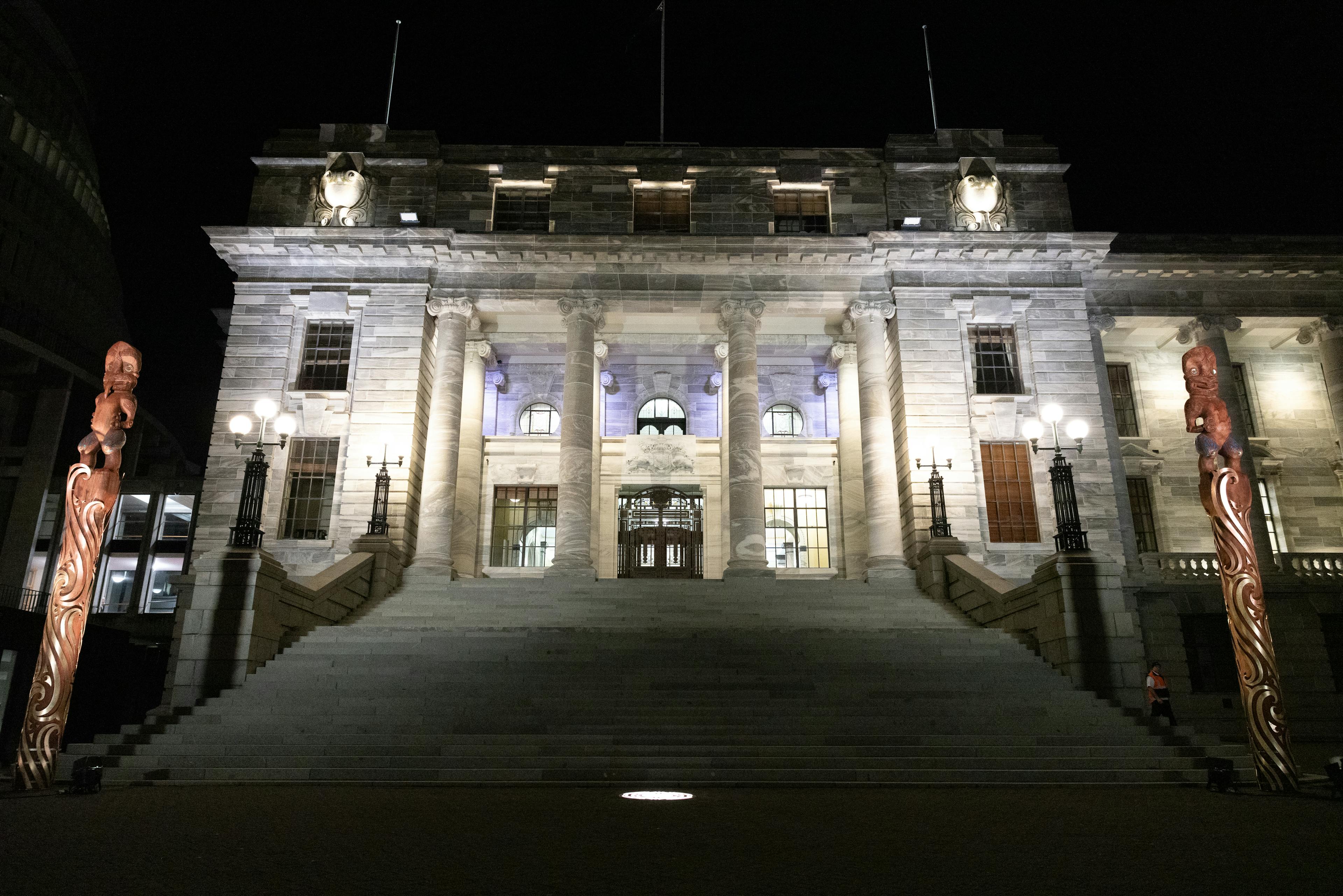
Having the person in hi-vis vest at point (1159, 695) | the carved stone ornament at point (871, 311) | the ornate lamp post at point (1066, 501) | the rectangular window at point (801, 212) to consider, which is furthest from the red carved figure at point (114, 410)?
the rectangular window at point (801, 212)

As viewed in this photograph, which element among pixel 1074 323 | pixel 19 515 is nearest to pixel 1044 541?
pixel 1074 323

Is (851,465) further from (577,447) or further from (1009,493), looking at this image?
(577,447)

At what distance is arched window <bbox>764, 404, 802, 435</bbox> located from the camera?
33500 mm

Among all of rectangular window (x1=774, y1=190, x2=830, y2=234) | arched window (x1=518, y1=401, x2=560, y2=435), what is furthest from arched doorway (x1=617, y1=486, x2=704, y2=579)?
rectangular window (x1=774, y1=190, x2=830, y2=234)

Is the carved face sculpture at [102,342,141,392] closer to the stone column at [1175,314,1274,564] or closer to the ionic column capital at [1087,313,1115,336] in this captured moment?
the ionic column capital at [1087,313,1115,336]

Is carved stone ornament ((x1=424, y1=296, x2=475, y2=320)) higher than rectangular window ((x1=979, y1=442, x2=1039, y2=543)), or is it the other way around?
carved stone ornament ((x1=424, y1=296, x2=475, y2=320))

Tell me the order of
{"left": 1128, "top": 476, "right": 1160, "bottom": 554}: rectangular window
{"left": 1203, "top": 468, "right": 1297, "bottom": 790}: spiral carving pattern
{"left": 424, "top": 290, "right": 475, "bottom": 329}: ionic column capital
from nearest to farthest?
{"left": 1203, "top": 468, "right": 1297, "bottom": 790}: spiral carving pattern, {"left": 424, "top": 290, "right": 475, "bottom": 329}: ionic column capital, {"left": 1128, "top": 476, "right": 1160, "bottom": 554}: rectangular window

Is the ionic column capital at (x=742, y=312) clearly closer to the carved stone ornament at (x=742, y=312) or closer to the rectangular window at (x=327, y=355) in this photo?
the carved stone ornament at (x=742, y=312)

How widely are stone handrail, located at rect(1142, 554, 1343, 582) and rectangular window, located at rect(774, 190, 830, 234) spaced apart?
595 inches

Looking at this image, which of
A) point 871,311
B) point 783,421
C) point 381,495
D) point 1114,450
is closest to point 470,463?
point 381,495

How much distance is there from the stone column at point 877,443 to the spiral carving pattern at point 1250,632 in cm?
1288

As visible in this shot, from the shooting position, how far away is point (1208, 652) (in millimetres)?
25625

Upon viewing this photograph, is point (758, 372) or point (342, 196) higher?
point (342, 196)

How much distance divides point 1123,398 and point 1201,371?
65.9ft
